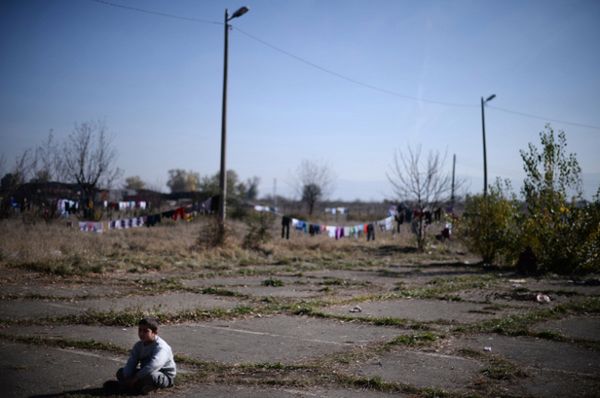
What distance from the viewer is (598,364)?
19.6 ft

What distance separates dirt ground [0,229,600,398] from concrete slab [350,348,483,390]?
20 mm

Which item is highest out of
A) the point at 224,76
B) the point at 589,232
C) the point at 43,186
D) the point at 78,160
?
the point at 224,76

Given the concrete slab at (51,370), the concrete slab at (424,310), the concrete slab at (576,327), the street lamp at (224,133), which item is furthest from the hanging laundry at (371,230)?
the concrete slab at (51,370)

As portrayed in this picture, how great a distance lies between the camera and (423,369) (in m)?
5.69

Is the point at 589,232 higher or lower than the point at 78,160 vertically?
lower

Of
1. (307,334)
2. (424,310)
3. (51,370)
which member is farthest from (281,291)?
(51,370)

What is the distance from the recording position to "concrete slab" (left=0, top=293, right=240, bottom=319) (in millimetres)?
8242

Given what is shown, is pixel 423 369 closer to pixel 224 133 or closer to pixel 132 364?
pixel 132 364

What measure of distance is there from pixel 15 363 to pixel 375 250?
19.5 meters

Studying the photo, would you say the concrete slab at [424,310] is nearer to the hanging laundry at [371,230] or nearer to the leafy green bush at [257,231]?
the leafy green bush at [257,231]

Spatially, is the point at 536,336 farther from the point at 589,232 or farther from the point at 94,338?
the point at 589,232

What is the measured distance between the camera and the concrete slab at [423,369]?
5.24 m

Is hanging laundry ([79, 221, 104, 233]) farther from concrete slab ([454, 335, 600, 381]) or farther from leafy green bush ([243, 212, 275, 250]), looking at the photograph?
concrete slab ([454, 335, 600, 381])

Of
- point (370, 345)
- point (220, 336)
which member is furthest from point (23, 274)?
point (370, 345)
